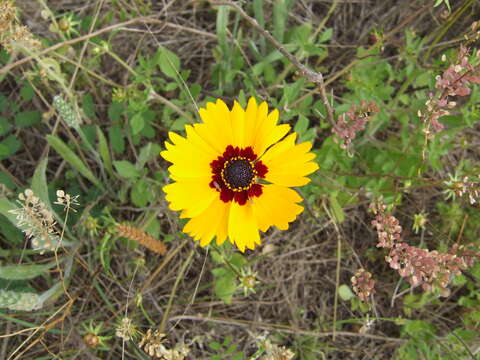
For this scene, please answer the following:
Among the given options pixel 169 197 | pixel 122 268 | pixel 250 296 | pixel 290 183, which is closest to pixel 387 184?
pixel 290 183

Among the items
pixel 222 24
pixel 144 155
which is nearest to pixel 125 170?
pixel 144 155

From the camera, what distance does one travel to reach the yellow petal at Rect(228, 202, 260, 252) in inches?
82.0

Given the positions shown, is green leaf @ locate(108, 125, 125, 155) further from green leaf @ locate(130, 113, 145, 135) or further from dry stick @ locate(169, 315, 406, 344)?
dry stick @ locate(169, 315, 406, 344)

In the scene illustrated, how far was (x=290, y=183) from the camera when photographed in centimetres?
208

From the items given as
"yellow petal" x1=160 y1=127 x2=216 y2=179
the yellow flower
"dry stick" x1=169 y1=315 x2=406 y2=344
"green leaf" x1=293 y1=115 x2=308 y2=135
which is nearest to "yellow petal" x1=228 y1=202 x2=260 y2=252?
the yellow flower

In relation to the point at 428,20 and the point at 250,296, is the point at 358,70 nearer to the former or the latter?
the point at 428,20

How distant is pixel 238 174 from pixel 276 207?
0.24 metres

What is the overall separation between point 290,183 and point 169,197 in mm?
561

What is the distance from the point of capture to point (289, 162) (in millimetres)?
2094

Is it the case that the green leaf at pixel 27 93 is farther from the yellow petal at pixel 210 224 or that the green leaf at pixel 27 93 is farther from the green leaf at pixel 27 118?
the yellow petal at pixel 210 224

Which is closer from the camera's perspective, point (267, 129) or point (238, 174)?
point (267, 129)

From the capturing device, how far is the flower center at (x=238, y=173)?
85.4 inches

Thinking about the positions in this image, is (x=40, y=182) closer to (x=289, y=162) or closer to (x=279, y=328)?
(x=289, y=162)

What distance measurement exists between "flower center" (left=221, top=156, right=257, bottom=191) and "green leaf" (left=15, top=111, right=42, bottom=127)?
67.6 inches
